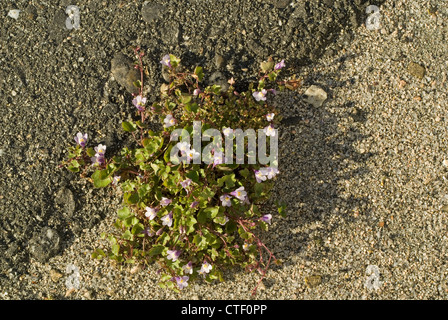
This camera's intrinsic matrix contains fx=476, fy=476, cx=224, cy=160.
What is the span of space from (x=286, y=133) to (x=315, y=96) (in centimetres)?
35

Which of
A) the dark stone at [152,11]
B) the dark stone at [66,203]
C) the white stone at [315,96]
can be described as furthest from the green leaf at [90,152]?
the white stone at [315,96]

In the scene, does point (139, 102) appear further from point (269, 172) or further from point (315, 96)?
point (315, 96)

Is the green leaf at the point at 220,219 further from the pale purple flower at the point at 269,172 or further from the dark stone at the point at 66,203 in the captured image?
the dark stone at the point at 66,203

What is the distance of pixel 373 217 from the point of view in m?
3.32

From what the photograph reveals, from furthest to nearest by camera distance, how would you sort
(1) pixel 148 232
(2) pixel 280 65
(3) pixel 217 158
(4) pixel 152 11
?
(4) pixel 152 11 < (2) pixel 280 65 < (1) pixel 148 232 < (3) pixel 217 158

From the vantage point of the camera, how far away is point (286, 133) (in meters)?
3.47

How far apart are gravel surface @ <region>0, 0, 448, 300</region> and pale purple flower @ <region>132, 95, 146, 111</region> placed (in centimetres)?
20

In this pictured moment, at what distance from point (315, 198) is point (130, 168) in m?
1.32

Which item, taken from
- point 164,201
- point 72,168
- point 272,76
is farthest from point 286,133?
point 72,168

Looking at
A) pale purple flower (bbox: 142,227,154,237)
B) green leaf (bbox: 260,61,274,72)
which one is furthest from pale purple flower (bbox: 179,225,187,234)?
green leaf (bbox: 260,61,274,72)

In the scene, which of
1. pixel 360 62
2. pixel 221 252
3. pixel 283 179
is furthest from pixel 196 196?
pixel 360 62

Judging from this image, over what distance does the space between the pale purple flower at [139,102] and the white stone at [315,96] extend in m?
1.20

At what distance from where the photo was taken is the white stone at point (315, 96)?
350 centimetres

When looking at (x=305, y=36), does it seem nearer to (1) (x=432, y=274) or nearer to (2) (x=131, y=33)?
(2) (x=131, y=33)
